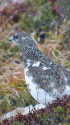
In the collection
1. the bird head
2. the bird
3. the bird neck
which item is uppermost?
the bird head

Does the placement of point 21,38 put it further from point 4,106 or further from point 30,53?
point 4,106

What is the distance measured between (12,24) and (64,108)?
770cm

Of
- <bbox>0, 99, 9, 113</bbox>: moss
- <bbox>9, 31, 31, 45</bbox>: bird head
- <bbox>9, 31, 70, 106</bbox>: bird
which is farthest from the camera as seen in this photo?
<bbox>0, 99, 9, 113</bbox>: moss

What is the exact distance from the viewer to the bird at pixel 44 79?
5.32 meters

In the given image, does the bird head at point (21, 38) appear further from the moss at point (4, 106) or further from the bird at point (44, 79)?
the moss at point (4, 106)

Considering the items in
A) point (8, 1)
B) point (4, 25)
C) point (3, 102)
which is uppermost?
point (8, 1)

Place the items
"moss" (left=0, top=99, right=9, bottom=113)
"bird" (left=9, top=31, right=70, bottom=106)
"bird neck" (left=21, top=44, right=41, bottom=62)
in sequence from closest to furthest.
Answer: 1. "bird" (left=9, top=31, right=70, bottom=106)
2. "bird neck" (left=21, top=44, right=41, bottom=62)
3. "moss" (left=0, top=99, right=9, bottom=113)

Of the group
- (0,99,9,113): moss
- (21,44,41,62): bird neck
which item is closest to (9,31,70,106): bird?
(21,44,41,62): bird neck

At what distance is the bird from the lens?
5324 millimetres

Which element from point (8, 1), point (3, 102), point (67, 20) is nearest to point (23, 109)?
point (3, 102)

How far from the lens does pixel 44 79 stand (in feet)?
17.8

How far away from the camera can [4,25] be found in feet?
39.3

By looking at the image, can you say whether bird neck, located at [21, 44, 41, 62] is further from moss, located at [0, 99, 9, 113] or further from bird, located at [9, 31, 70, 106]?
moss, located at [0, 99, 9, 113]

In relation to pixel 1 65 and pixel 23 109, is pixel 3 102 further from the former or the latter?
pixel 1 65
